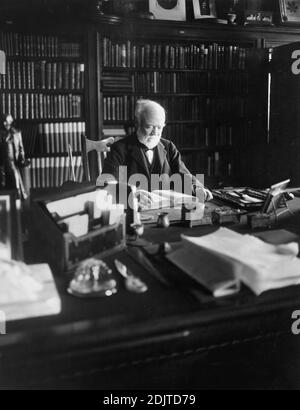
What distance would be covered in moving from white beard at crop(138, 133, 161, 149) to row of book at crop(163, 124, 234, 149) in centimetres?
152

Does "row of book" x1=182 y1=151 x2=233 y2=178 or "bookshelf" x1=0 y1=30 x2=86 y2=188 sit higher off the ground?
"bookshelf" x1=0 y1=30 x2=86 y2=188

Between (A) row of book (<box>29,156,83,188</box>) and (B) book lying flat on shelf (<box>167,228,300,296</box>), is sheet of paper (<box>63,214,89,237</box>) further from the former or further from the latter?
(A) row of book (<box>29,156,83,188</box>)

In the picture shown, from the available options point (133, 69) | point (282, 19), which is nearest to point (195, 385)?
point (133, 69)

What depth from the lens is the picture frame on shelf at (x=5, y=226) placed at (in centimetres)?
110

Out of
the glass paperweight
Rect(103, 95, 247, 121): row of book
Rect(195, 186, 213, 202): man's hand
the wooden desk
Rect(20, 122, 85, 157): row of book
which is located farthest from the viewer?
Rect(103, 95, 247, 121): row of book

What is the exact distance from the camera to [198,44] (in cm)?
430

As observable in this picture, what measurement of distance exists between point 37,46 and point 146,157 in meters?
1.73

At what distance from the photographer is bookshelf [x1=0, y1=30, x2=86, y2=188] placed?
150 inches

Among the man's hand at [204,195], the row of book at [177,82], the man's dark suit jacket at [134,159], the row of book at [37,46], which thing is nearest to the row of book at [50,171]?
the row of book at [177,82]

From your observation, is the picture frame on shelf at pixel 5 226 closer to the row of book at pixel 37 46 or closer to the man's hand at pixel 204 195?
the man's hand at pixel 204 195

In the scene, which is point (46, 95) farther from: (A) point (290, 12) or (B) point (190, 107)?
(A) point (290, 12)

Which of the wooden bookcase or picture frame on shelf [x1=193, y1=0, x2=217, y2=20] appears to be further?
picture frame on shelf [x1=193, y1=0, x2=217, y2=20]

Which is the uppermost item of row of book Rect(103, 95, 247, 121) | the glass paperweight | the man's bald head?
row of book Rect(103, 95, 247, 121)

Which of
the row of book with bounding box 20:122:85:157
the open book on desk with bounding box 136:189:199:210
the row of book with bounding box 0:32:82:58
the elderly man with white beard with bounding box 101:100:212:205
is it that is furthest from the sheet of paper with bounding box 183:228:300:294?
the row of book with bounding box 0:32:82:58
